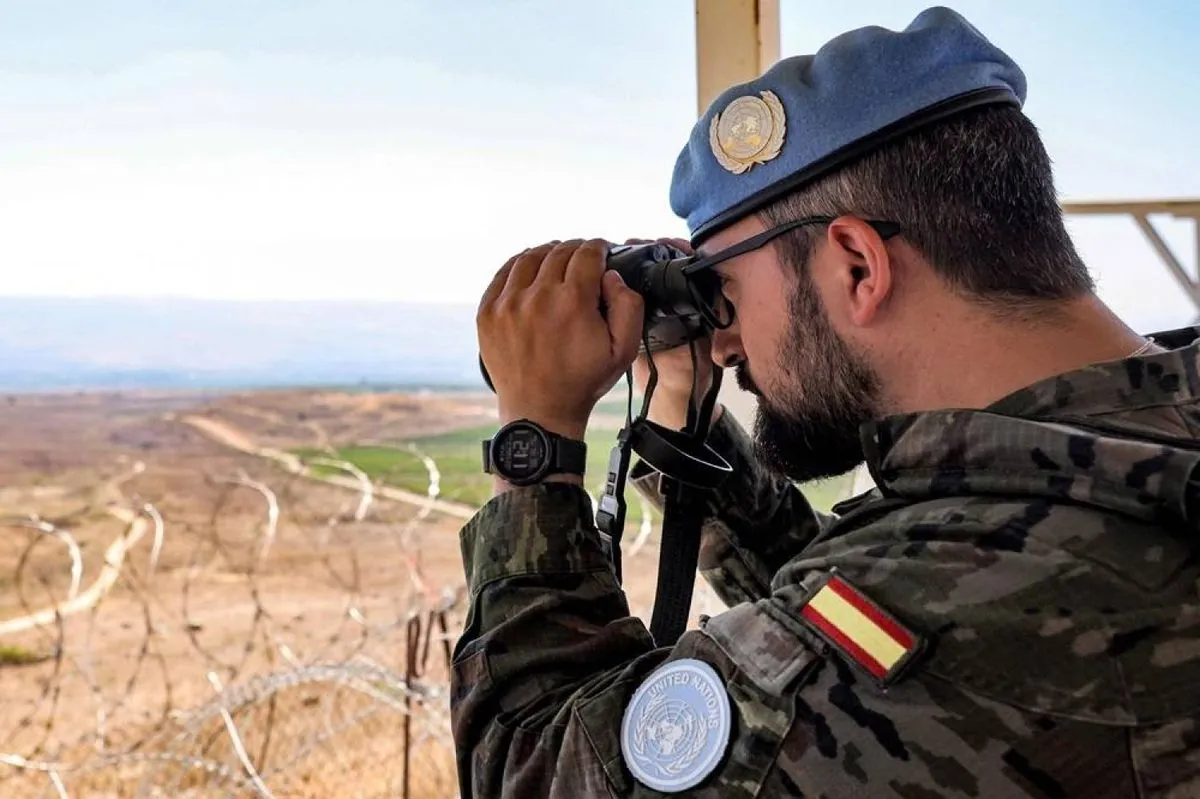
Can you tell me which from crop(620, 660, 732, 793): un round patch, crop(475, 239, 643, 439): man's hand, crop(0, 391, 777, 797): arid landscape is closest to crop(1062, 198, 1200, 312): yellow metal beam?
crop(0, 391, 777, 797): arid landscape

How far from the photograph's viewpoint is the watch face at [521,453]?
0.74 meters

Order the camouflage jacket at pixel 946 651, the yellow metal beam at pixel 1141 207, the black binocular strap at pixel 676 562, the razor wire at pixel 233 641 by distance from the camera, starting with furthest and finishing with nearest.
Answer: the yellow metal beam at pixel 1141 207, the razor wire at pixel 233 641, the black binocular strap at pixel 676 562, the camouflage jacket at pixel 946 651

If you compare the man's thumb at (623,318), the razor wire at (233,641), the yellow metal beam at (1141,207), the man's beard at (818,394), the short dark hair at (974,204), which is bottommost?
the razor wire at (233,641)

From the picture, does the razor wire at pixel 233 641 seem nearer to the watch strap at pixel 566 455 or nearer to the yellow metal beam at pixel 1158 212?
the watch strap at pixel 566 455

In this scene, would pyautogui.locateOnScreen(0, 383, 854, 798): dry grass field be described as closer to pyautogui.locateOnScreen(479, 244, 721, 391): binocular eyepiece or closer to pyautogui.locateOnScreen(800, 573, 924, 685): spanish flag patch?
pyautogui.locateOnScreen(479, 244, 721, 391): binocular eyepiece

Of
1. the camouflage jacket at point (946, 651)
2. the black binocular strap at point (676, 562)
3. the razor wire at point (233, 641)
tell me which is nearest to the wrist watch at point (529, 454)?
the camouflage jacket at point (946, 651)

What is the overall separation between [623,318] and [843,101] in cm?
23

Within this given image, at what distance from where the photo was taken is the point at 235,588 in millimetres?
1635

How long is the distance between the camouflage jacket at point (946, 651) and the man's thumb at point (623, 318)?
221mm

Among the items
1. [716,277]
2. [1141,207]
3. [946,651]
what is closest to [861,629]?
[946,651]

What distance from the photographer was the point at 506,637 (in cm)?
67

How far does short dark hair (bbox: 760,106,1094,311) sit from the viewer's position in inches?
26.9

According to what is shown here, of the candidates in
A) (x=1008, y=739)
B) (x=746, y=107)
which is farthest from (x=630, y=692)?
(x=746, y=107)

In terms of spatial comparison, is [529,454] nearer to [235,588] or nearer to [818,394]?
[818,394]
